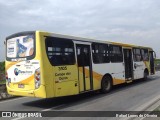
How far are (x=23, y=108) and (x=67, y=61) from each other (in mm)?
2575

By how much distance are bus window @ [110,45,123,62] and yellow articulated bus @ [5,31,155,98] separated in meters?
1.16

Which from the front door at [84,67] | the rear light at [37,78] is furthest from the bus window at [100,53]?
the rear light at [37,78]

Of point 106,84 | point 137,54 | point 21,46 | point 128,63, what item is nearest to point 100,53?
point 106,84

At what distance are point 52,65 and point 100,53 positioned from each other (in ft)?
14.0

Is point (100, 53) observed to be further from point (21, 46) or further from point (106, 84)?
point (21, 46)

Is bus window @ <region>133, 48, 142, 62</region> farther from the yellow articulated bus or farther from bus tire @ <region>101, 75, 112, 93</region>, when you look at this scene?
the yellow articulated bus

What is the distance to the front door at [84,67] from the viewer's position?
499 inches

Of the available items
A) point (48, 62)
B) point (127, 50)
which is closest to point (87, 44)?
point (48, 62)

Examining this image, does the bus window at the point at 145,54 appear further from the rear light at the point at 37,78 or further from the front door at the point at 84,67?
the rear light at the point at 37,78

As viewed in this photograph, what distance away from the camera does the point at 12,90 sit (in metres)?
11.8

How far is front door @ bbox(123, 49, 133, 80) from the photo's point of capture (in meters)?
18.0

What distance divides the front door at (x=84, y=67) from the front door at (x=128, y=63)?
16.1ft

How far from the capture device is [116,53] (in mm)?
16766

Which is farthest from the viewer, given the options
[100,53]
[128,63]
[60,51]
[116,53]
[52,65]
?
[128,63]
